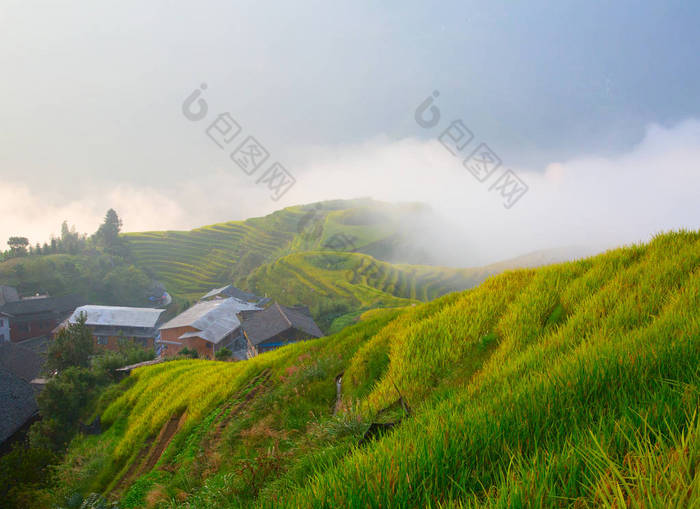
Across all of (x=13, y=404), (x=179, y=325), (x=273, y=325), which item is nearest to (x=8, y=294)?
(x=179, y=325)

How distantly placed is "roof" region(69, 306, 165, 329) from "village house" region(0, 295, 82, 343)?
50.0 ft

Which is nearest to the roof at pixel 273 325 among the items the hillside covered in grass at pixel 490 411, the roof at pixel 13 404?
the roof at pixel 13 404

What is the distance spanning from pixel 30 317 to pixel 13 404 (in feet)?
235

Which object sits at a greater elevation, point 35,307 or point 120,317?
point 35,307

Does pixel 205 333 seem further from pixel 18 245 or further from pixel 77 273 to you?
pixel 18 245

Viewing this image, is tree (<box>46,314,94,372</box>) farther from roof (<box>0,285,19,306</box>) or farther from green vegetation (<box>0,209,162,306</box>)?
green vegetation (<box>0,209,162,306</box>)

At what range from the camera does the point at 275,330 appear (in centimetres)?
5312

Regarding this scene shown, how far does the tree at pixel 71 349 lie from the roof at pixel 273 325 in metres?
21.0

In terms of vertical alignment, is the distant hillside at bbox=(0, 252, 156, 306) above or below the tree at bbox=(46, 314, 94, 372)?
above

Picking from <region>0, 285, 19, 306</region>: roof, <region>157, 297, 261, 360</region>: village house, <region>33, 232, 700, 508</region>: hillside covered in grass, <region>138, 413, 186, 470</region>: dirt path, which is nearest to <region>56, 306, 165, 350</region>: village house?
<region>157, 297, 261, 360</region>: village house

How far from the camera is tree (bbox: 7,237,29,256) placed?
129 metres

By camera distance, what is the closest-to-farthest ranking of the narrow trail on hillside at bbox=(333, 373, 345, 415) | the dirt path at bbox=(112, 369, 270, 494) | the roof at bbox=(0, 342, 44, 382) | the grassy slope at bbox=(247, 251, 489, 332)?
the narrow trail on hillside at bbox=(333, 373, 345, 415)
the dirt path at bbox=(112, 369, 270, 494)
the roof at bbox=(0, 342, 44, 382)
the grassy slope at bbox=(247, 251, 489, 332)

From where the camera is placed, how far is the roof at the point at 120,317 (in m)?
76.2

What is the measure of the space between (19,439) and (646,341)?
41256 millimetres
